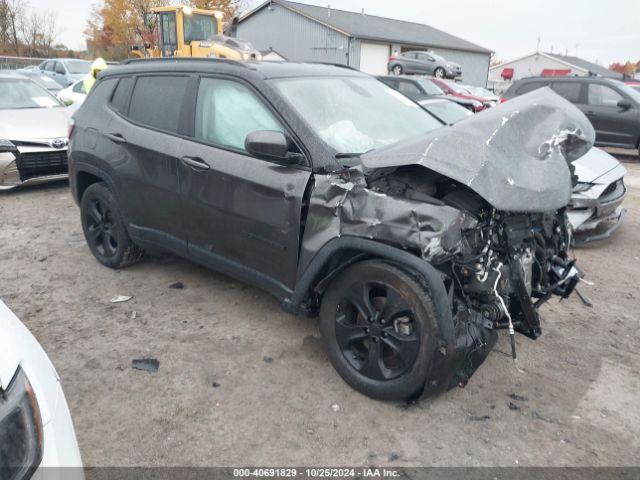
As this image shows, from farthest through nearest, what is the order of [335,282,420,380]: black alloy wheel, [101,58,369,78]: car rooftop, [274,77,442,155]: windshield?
[101,58,369,78]: car rooftop < [274,77,442,155]: windshield < [335,282,420,380]: black alloy wheel

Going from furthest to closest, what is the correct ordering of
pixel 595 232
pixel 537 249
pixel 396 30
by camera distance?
pixel 396 30, pixel 595 232, pixel 537 249

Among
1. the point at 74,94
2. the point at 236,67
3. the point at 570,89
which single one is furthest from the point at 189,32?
the point at 236,67

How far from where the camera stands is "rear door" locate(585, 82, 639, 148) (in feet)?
35.2

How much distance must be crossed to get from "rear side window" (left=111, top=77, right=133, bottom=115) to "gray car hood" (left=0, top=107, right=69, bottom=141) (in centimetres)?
349

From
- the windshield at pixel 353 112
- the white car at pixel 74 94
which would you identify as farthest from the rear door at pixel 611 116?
the white car at pixel 74 94

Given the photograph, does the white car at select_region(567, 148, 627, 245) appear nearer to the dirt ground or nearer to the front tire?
the dirt ground

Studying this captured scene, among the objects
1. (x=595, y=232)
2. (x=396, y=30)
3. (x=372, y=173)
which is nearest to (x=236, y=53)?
(x=595, y=232)

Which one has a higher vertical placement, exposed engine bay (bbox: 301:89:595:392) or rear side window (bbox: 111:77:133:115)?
rear side window (bbox: 111:77:133:115)

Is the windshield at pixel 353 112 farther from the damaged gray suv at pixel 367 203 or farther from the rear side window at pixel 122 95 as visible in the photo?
the rear side window at pixel 122 95

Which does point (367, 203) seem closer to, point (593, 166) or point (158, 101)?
point (158, 101)

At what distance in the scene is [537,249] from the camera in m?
3.16

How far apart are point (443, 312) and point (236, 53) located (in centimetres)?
914

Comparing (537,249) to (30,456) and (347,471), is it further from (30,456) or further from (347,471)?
(30,456)

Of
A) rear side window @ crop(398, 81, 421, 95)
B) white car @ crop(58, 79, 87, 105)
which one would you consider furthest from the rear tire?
rear side window @ crop(398, 81, 421, 95)
